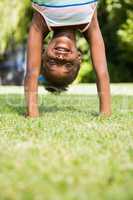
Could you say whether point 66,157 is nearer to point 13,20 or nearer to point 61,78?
point 61,78

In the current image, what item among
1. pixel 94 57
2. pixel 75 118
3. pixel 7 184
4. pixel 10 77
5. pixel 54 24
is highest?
pixel 7 184

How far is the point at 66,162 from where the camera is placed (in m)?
3.24

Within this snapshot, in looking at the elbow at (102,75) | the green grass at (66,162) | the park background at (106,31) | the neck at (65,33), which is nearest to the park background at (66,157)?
the green grass at (66,162)

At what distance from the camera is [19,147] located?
3.79m

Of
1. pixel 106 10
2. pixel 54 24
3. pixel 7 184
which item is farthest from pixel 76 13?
pixel 106 10

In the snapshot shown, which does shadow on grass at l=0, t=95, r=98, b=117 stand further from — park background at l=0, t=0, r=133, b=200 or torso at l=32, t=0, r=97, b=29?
torso at l=32, t=0, r=97, b=29

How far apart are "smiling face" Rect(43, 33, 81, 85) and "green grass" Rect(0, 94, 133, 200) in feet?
2.87

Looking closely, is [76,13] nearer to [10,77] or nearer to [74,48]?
[74,48]

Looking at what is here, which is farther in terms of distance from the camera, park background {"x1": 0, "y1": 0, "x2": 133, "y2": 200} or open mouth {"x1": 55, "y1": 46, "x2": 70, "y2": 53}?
open mouth {"x1": 55, "y1": 46, "x2": 70, "y2": 53}

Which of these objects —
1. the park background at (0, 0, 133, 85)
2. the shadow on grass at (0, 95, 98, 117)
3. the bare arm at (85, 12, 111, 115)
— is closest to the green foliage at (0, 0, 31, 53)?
the park background at (0, 0, 133, 85)

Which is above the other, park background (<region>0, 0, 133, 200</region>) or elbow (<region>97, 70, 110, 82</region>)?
park background (<region>0, 0, 133, 200</region>)

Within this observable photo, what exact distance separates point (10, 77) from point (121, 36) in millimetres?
16004

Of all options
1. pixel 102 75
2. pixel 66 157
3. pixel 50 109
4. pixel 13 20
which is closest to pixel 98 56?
pixel 102 75

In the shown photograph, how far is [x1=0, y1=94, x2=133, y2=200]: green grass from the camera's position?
2.58m
